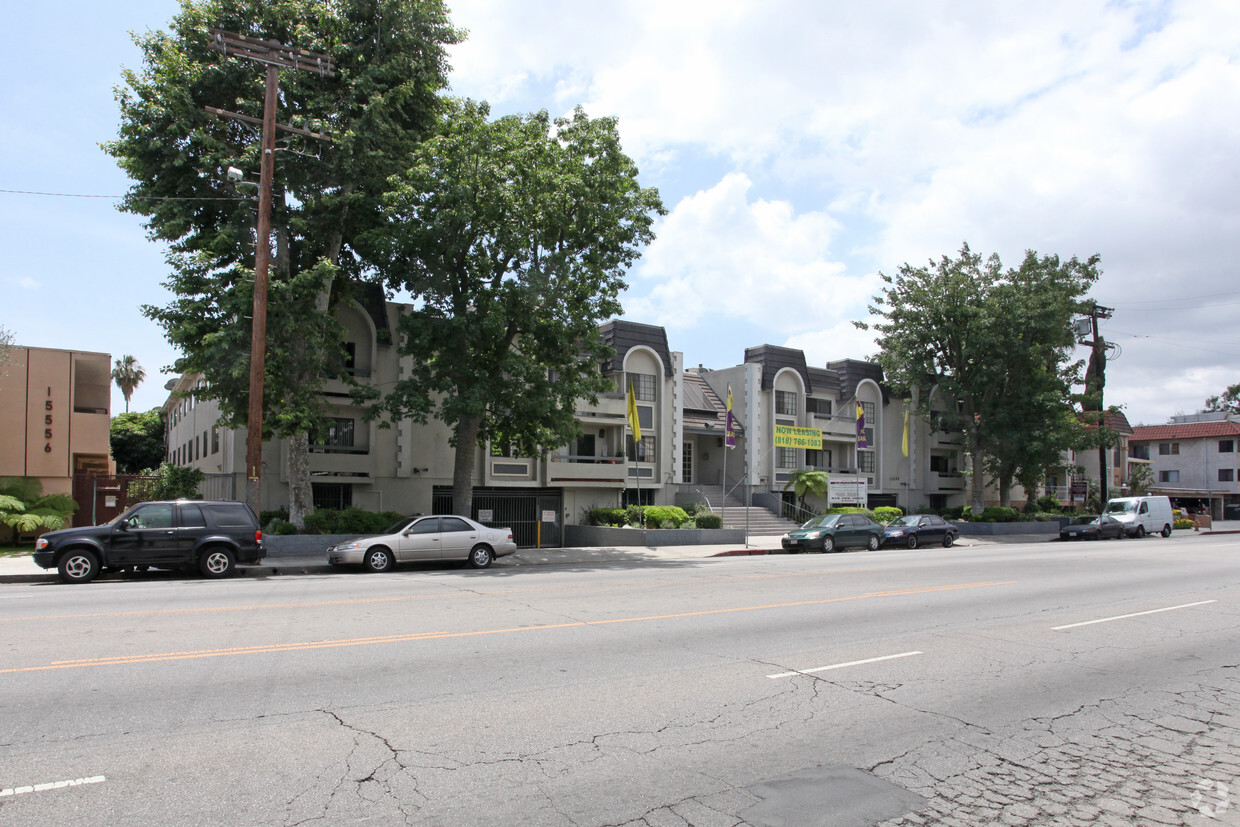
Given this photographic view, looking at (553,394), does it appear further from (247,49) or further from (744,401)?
(744,401)

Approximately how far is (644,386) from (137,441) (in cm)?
4188

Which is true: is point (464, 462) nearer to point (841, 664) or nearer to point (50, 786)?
point (841, 664)

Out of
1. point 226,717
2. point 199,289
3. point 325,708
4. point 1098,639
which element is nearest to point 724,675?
point 325,708

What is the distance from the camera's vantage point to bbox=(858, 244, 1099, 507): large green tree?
40312 mm

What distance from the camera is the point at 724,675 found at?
774 cm

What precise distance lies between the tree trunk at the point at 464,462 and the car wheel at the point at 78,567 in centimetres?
1015

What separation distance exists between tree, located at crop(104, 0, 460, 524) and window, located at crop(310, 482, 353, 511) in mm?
4773

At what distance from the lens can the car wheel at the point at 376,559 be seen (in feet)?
61.4

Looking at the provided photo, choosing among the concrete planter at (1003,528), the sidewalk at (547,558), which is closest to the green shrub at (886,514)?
the concrete planter at (1003,528)

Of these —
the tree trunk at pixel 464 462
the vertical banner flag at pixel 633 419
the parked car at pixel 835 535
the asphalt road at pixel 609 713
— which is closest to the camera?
the asphalt road at pixel 609 713

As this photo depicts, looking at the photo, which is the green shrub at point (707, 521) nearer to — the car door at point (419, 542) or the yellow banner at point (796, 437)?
the yellow banner at point (796, 437)

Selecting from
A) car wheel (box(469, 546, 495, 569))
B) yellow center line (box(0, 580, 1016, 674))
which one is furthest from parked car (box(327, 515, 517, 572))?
yellow center line (box(0, 580, 1016, 674))

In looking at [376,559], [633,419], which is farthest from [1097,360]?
[376,559]

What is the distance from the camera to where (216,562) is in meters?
16.8
